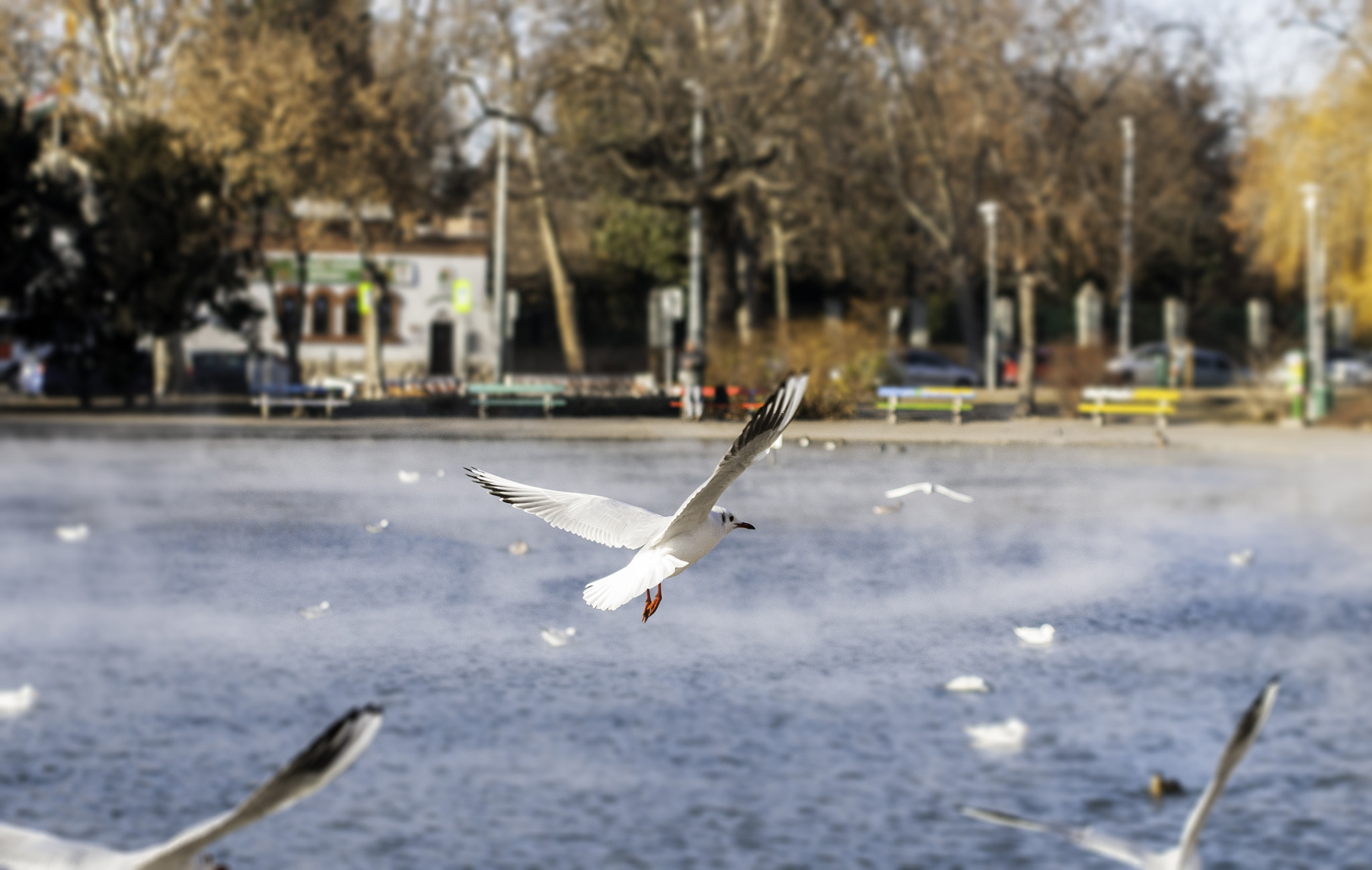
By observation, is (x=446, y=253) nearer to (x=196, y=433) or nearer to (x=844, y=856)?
(x=196, y=433)

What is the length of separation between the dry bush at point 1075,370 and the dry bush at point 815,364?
10.8m

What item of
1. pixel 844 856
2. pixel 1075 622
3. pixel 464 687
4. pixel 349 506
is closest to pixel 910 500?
pixel 1075 622

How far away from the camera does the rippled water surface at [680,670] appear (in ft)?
59.0

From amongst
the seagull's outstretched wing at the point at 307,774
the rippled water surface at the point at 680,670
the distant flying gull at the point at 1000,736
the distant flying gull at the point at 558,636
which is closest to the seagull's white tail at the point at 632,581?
the seagull's outstretched wing at the point at 307,774

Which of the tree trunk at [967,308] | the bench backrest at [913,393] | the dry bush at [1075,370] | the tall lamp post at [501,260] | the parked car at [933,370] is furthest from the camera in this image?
the tree trunk at [967,308]

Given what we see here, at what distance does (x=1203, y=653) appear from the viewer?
24.0 m

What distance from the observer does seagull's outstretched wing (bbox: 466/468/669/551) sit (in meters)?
8.45

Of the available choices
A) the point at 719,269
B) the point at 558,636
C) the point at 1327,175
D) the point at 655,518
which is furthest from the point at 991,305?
the point at 655,518

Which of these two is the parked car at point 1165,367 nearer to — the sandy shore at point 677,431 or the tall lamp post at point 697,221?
the sandy shore at point 677,431

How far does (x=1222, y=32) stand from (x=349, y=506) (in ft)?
106

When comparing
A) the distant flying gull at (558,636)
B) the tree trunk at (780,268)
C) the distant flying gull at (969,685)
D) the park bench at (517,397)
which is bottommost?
the distant flying gull at (969,685)

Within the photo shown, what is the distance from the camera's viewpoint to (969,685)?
2159 centimetres

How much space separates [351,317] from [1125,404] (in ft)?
116

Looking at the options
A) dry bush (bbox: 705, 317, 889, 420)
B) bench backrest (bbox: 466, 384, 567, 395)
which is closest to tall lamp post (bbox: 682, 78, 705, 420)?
dry bush (bbox: 705, 317, 889, 420)
